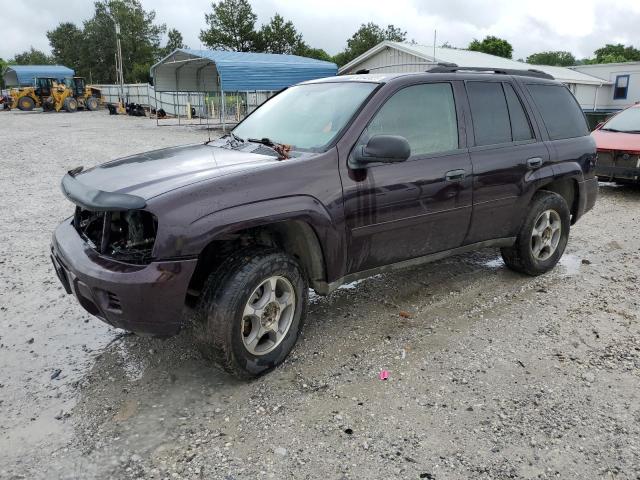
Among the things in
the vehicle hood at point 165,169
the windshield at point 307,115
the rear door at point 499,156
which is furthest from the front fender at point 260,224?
the rear door at point 499,156

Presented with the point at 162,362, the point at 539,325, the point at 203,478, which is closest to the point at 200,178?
the point at 162,362

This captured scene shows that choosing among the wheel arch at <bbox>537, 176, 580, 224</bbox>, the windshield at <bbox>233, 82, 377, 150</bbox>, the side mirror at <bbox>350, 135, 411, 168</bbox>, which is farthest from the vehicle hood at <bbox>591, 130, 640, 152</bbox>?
the side mirror at <bbox>350, 135, 411, 168</bbox>

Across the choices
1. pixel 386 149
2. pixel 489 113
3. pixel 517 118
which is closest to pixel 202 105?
pixel 517 118

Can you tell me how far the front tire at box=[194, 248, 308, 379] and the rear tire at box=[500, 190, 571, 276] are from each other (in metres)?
2.35

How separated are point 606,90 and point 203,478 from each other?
3302 centimetres

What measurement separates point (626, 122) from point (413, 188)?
8.15 meters

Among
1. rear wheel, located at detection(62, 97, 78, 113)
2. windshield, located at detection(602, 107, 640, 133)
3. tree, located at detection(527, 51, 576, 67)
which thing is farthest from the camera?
tree, located at detection(527, 51, 576, 67)

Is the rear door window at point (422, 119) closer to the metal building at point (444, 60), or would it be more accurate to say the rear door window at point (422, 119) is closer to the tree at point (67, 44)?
the metal building at point (444, 60)

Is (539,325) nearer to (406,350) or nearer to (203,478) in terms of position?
(406,350)

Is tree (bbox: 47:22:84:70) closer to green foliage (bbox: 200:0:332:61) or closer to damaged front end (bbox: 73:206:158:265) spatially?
green foliage (bbox: 200:0:332:61)

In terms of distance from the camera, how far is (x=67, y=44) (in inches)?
2712

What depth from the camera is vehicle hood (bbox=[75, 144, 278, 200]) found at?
285 cm

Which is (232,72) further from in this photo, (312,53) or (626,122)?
(312,53)

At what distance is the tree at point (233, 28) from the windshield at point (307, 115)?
193ft
